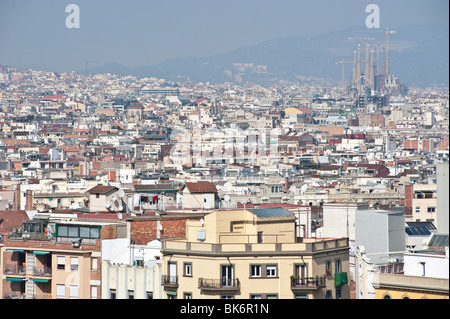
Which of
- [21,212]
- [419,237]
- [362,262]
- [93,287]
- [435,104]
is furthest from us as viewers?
[435,104]

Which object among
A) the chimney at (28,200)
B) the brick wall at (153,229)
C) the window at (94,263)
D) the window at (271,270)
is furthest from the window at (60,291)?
the chimney at (28,200)

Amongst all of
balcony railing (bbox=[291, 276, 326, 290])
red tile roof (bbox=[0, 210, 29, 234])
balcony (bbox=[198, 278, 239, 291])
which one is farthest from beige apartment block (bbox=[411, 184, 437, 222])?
balcony (bbox=[198, 278, 239, 291])

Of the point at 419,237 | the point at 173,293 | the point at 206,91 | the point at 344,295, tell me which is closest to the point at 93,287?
the point at 173,293

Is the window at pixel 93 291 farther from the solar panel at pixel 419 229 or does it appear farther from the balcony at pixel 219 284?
the solar panel at pixel 419 229

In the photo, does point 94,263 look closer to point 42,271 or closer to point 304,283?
point 42,271
